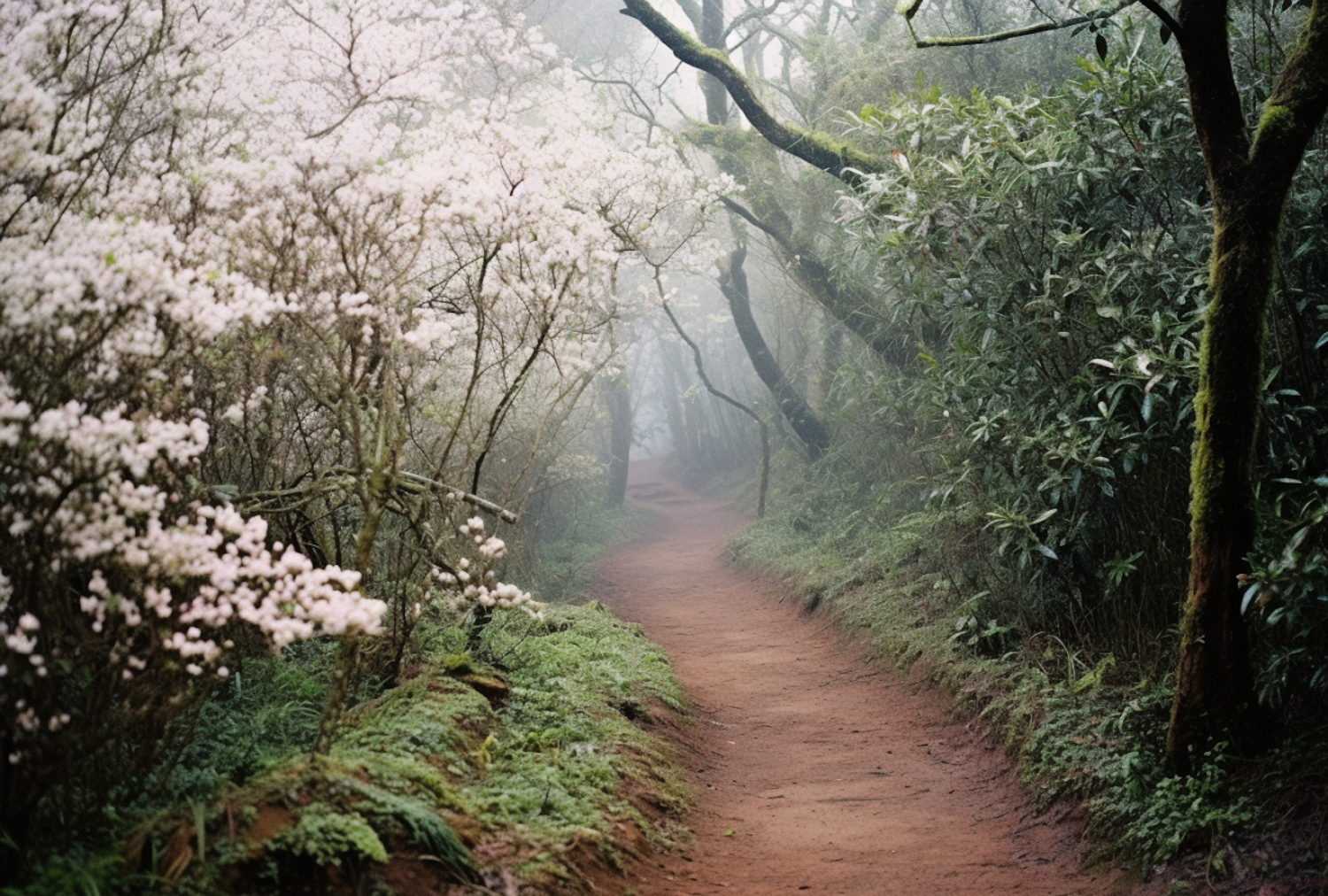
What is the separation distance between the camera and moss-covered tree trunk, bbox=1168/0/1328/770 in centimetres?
397

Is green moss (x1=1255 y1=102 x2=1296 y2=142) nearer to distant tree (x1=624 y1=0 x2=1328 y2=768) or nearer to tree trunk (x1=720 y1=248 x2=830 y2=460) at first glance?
distant tree (x1=624 y1=0 x2=1328 y2=768)

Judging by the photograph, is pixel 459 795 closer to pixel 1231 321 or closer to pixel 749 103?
pixel 1231 321

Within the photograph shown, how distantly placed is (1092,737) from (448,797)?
3.38 meters

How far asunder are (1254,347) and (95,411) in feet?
16.0

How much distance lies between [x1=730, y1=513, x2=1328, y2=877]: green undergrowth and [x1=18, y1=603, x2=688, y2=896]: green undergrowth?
2065 mm

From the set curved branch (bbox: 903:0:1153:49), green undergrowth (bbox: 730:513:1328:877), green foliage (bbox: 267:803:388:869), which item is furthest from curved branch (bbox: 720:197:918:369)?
green foliage (bbox: 267:803:388:869)

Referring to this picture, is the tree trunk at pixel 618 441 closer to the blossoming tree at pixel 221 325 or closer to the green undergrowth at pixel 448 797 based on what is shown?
the blossoming tree at pixel 221 325

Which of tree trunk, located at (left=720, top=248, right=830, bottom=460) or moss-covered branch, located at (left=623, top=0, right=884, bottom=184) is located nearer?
moss-covered branch, located at (left=623, top=0, right=884, bottom=184)

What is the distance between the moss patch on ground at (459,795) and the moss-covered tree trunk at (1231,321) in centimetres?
282

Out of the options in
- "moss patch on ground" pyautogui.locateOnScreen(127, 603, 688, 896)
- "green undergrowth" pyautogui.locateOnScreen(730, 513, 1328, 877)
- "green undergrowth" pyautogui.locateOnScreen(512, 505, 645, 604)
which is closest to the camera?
"moss patch on ground" pyautogui.locateOnScreen(127, 603, 688, 896)

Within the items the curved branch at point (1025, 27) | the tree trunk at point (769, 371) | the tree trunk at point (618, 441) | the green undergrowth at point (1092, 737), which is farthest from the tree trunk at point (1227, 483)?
the tree trunk at point (618, 441)

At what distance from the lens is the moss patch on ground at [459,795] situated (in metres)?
3.10

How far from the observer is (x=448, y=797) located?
4.01 meters

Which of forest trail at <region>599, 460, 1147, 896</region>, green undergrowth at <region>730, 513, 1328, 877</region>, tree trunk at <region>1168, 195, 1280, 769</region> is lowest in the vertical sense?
forest trail at <region>599, 460, 1147, 896</region>
